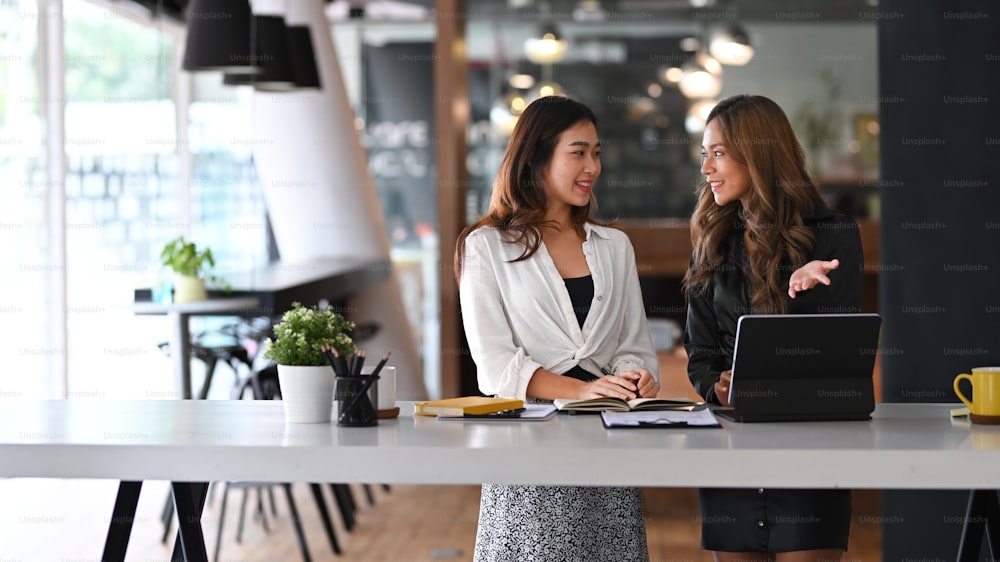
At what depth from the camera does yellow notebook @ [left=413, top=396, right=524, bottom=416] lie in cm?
239

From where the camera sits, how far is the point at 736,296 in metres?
2.68

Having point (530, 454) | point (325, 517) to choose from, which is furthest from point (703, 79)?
point (530, 454)

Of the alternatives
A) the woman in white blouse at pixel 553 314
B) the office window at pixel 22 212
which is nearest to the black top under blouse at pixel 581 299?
the woman in white blouse at pixel 553 314

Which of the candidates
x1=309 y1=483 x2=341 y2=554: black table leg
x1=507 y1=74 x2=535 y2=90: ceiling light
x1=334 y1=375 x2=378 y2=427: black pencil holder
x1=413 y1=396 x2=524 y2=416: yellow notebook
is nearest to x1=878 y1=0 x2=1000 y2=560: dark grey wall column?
x1=413 y1=396 x2=524 y2=416: yellow notebook

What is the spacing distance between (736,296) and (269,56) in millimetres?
4004

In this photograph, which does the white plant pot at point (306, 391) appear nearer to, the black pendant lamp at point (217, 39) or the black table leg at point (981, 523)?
A: the black table leg at point (981, 523)

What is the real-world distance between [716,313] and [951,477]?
0.85m

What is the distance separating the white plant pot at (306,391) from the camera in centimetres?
232

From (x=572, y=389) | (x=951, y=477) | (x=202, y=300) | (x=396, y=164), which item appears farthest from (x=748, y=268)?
(x=396, y=164)

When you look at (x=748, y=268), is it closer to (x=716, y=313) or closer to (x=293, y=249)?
(x=716, y=313)

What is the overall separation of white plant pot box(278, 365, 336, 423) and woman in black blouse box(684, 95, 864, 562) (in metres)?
0.92

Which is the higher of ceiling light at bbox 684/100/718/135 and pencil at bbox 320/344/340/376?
ceiling light at bbox 684/100/718/135

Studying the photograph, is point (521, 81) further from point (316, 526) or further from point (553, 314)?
point (553, 314)

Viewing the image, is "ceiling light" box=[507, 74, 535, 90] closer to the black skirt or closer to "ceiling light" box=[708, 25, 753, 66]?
"ceiling light" box=[708, 25, 753, 66]
